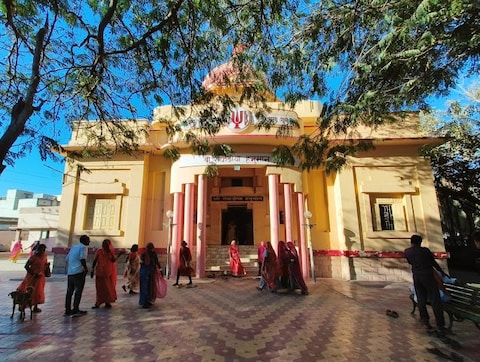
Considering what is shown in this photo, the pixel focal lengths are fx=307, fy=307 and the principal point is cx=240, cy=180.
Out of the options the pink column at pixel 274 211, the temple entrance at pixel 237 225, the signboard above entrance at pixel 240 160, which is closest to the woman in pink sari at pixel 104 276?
the signboard above entrance at pixel 240 160

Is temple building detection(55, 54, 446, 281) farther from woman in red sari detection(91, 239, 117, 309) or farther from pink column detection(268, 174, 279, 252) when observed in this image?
woman in red sari detection(91, 239, 117, 309)

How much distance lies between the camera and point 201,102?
19.3 ft

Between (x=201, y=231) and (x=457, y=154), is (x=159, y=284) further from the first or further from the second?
(x=457, y=154)

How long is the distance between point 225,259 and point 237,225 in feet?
8.53

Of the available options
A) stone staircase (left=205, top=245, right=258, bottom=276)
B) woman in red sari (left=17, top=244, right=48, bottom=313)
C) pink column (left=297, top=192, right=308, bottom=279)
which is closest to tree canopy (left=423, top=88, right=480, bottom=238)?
pink column (left=297, top=192, right=308, bottom=279)

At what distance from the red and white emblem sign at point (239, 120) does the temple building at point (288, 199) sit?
0.13 feet

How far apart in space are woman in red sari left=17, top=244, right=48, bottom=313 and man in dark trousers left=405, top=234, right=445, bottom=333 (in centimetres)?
711

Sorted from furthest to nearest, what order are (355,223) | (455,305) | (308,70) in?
(355,223)
(308,70)
(455,305)

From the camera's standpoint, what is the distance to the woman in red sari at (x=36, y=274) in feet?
20.5

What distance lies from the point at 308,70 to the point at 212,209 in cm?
1157

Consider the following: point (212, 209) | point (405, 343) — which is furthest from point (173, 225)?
point (405, 343)

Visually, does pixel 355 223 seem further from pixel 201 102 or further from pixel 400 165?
pixel 201 102

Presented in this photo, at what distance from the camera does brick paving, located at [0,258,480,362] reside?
4.05 metres

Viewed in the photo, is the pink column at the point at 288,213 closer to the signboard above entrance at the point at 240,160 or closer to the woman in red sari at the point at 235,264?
the signboard above entrance at the point at 240,160
